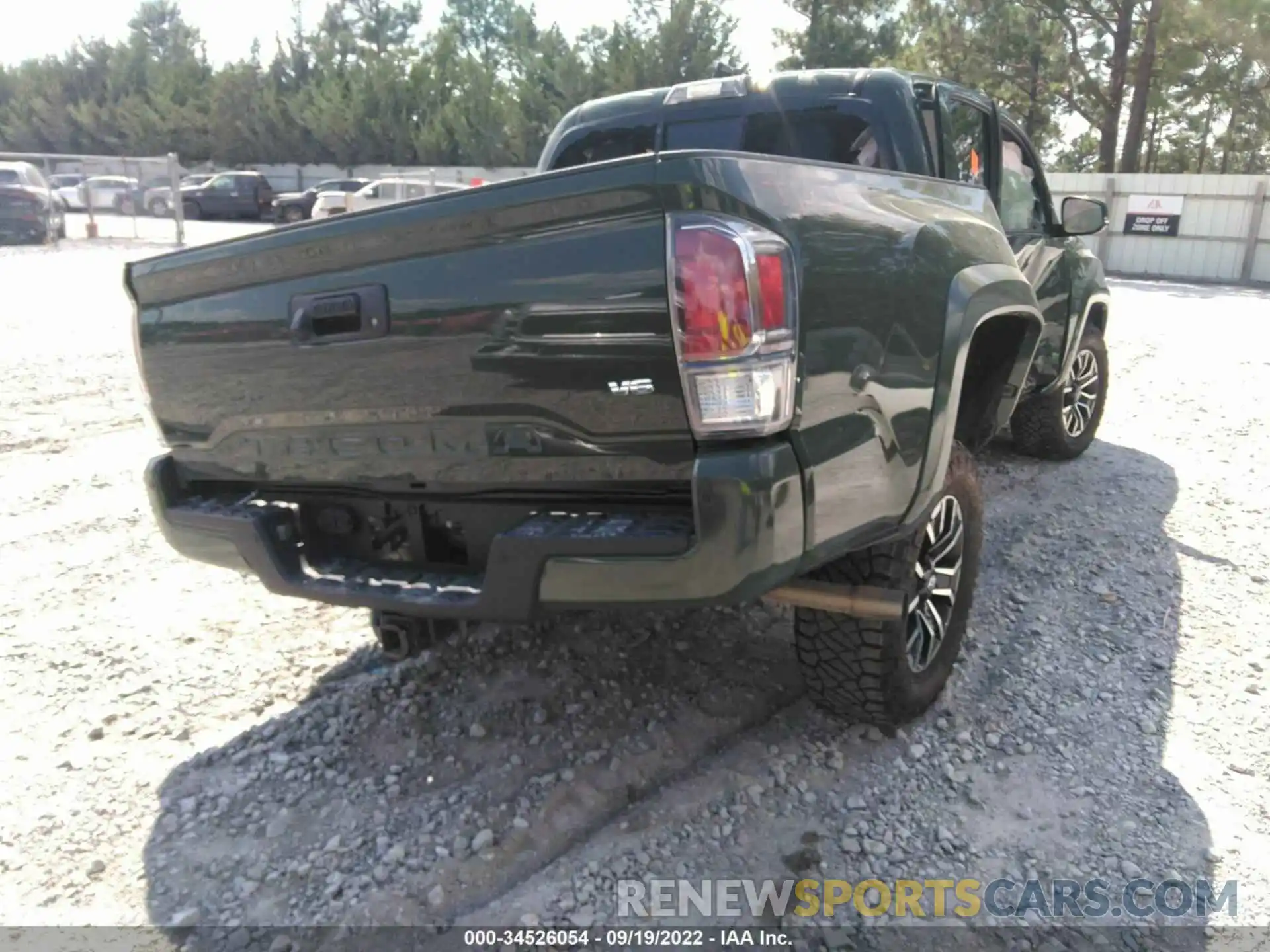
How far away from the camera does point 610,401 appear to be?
2.14 metres

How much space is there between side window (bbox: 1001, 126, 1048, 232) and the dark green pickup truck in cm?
116

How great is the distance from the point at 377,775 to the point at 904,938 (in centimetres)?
151

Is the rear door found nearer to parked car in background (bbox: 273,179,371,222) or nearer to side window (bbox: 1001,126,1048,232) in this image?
side window (bbox: 1001,126,1048,232)

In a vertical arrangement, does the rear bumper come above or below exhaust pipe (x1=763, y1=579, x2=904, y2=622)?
above

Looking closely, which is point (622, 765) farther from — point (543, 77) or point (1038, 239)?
point (543, 77)

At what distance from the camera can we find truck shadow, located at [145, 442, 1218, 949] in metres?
2.38

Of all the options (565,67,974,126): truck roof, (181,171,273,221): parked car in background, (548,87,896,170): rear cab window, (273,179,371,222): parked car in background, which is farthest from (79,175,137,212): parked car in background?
(565,67,974,126): truck roof

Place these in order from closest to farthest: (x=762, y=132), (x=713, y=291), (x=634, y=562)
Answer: (x=713, y=291), (x=634, y=562), (x=762, y=132)

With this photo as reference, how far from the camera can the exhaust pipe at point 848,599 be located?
2.47 metres

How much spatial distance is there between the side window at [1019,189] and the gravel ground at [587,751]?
1.43 metres

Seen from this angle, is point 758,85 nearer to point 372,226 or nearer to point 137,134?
point 372,226

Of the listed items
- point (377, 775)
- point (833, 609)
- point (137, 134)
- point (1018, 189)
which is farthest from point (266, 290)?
point (137, 134)

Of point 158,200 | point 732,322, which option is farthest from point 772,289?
point 158,200

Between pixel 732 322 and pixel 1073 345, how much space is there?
3637 mm
